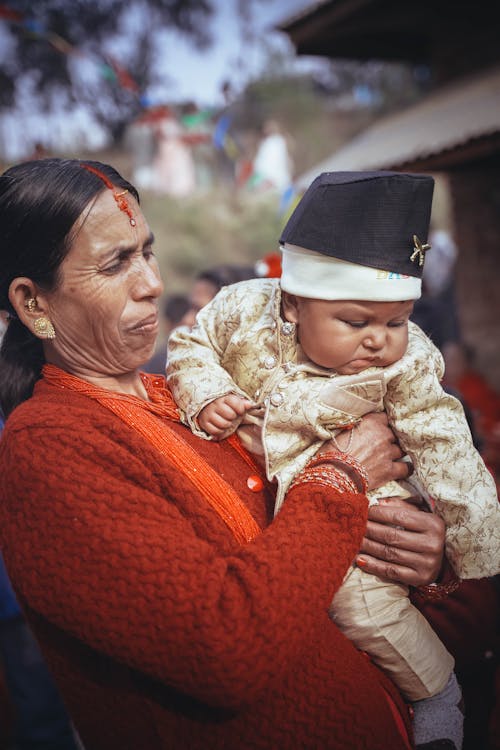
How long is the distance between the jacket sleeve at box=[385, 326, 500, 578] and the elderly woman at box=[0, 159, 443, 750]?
0.07 metres

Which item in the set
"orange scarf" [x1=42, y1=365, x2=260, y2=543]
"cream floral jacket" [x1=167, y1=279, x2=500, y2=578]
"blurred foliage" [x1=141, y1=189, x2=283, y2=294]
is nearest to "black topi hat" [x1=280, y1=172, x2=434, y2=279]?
"cream floral jacket" [x1=167, y1=279, x2=500, y2=578]

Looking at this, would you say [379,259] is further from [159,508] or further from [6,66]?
[6,66]

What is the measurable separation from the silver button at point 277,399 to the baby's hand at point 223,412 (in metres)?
0.07

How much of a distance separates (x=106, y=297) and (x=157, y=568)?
0.75 metres

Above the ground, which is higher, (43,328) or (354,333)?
(43,328)

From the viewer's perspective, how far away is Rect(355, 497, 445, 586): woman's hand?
1840 mm

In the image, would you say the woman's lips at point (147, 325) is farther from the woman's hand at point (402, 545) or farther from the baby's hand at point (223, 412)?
the woman's hand at point (402, 545)

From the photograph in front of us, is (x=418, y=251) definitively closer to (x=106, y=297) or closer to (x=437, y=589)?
(x=106, y=297)

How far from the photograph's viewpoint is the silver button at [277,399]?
185cm

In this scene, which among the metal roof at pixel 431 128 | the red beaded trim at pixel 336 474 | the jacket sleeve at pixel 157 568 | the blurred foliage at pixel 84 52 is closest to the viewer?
the jacket sleeve at pixel 157 568

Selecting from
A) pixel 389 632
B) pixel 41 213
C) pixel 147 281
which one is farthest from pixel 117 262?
pixel 389 632

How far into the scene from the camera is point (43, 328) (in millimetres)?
1845

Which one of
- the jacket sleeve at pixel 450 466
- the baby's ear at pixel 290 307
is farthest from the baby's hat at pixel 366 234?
the jacket sleeve at pixel 450 466

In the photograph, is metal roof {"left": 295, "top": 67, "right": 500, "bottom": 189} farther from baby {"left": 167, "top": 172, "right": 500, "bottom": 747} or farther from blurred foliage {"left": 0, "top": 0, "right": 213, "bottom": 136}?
blurred foliage {"left": 0, "top": 0, "right": 213, "bottom": 136}
